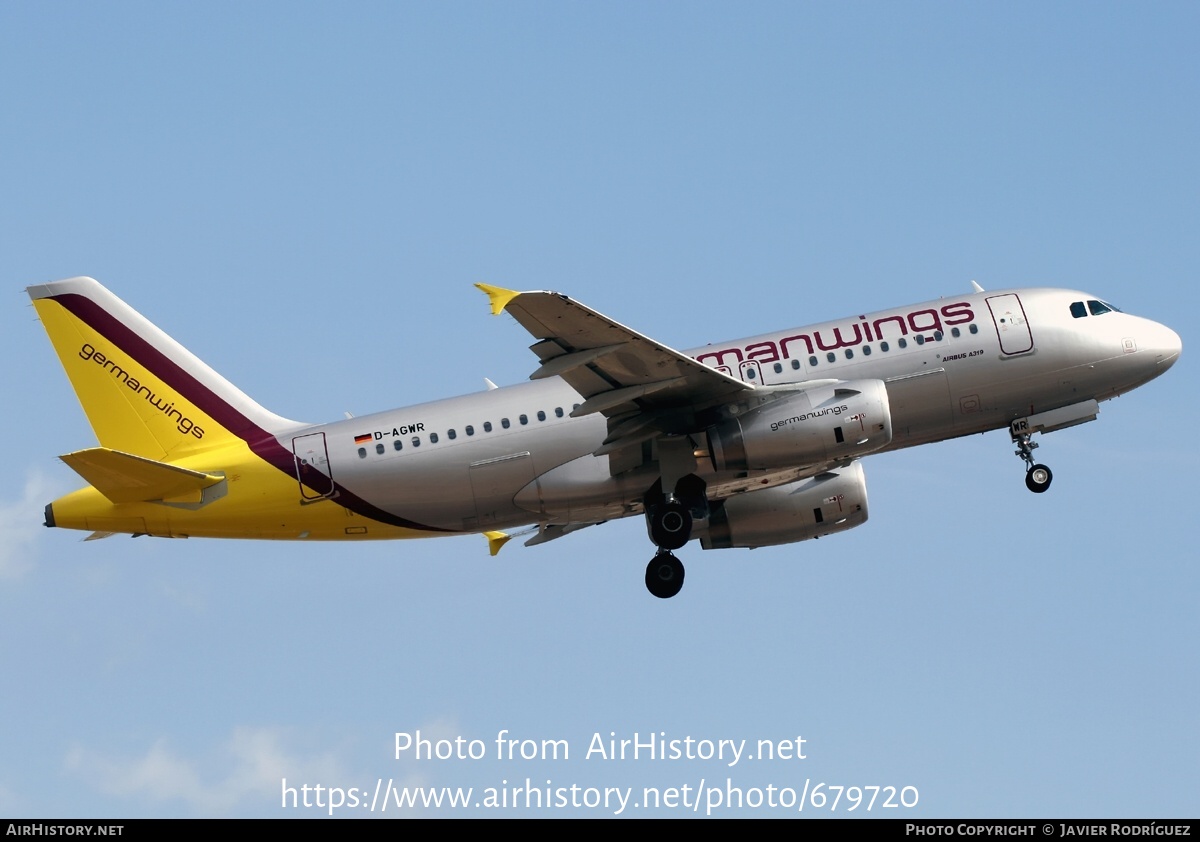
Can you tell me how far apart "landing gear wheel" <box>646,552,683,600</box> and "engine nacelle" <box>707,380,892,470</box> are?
4.07 m

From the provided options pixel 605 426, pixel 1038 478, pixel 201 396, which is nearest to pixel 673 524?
pixel 605 426

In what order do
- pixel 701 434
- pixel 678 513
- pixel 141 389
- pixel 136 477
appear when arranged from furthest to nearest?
pixel 141 389, pixel 678 513, pixel 701 434, pixel 136 477

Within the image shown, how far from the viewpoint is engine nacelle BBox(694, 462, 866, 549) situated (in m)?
42.0

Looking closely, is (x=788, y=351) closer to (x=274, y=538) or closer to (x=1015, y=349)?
(x=1015, y=349)

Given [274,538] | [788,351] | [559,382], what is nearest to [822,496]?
[788,351]

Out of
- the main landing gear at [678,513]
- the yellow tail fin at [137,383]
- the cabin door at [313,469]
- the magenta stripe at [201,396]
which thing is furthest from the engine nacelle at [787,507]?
the yellow tail fin at [137,383]

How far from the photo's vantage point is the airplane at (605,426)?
36562 mm

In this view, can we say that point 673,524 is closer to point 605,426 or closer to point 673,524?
point 673,524

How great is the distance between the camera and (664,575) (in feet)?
130

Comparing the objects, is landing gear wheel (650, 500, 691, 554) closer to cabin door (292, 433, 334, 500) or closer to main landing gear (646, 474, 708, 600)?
main landing gear (646, 474, 708, 600)

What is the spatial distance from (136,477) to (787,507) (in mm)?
16431

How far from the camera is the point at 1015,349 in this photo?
38.9 metres

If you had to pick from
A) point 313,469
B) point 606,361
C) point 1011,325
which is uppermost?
point 1011,325

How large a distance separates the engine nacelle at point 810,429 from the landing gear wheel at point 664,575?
4.07 meters
